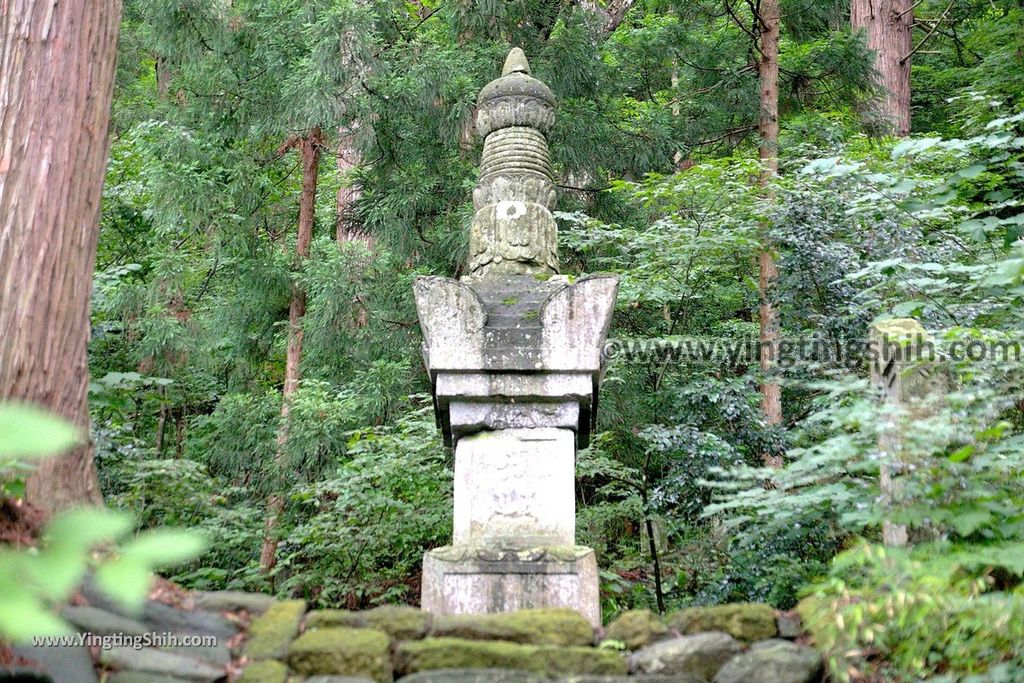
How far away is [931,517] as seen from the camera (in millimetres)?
3641

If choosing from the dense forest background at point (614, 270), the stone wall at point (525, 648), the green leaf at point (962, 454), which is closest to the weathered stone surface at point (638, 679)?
the stone wall at point (525, 648)

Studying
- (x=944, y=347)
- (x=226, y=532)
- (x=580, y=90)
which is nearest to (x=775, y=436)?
(x=944, y=347)

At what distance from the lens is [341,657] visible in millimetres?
3125

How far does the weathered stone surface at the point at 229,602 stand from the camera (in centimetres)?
337

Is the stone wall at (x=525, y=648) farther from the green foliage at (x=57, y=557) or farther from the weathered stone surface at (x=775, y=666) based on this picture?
the green foliage at (x=57, y=557)

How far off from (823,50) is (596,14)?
2922 millimetres

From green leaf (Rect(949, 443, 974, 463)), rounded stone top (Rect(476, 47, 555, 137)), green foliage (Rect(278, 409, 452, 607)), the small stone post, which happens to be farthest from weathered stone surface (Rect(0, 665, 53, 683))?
rounded stone top (Rect(476, 47, 555, 137))

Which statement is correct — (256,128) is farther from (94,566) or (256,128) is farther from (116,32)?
(94,566)

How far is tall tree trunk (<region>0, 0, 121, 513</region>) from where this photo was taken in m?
4.10

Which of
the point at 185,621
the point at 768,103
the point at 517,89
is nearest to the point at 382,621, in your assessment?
the point at 185,621

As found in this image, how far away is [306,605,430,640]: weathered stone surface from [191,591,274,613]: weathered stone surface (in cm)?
21

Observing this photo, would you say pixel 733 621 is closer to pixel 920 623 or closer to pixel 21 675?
pixel 920 623

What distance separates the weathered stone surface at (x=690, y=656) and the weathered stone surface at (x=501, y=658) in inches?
3.5

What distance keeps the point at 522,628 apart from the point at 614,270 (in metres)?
6.16
